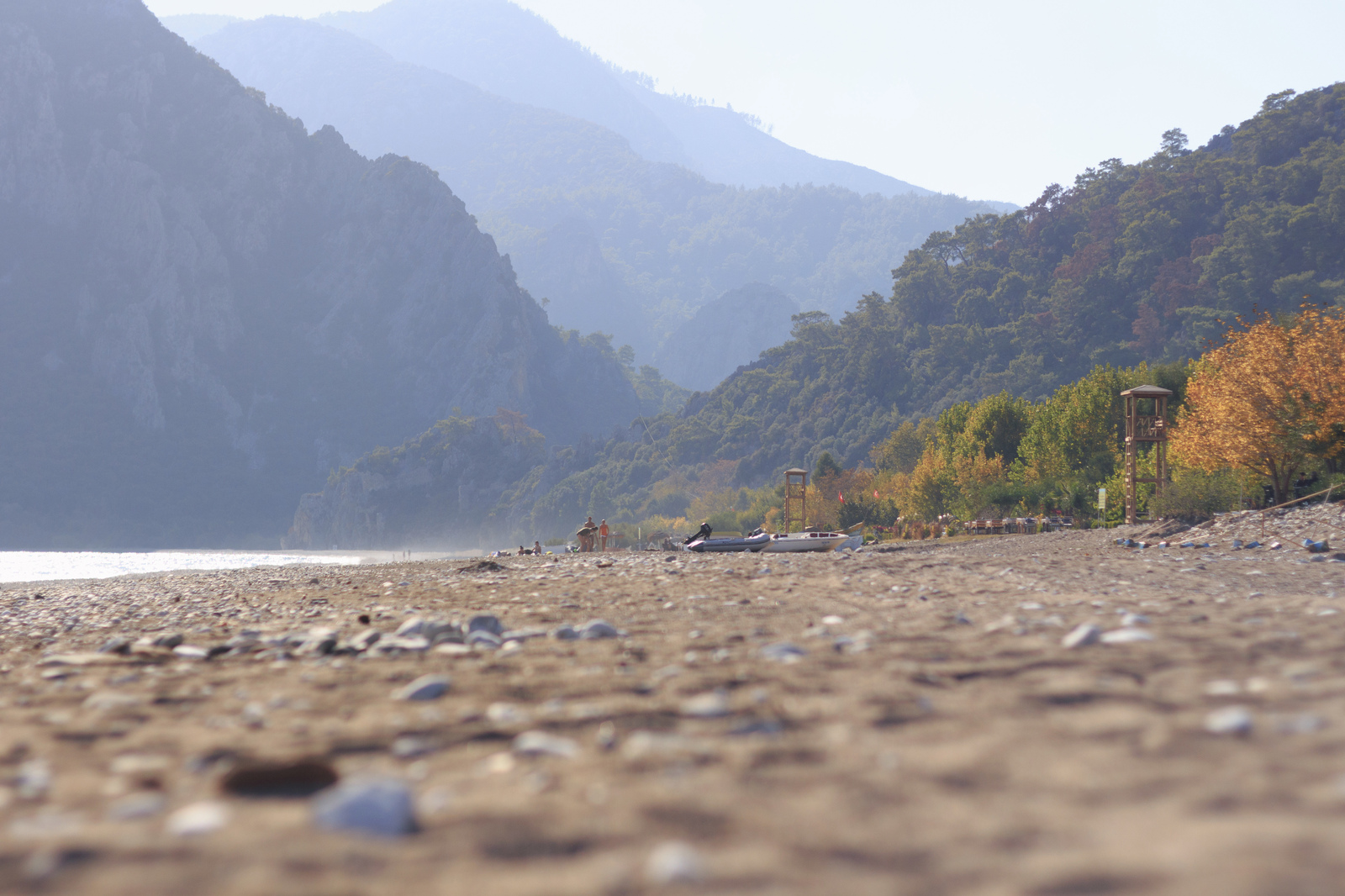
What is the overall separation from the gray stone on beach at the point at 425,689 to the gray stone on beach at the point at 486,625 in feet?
6.42

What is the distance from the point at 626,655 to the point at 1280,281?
109 metres

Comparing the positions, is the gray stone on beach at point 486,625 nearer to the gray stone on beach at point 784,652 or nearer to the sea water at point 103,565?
the gray stone on beach at point 784,652

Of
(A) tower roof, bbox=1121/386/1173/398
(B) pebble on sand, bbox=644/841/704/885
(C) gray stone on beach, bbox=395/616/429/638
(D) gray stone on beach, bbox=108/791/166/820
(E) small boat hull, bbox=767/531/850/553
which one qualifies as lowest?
(E) small boat hull, bbox=767/531/850/553

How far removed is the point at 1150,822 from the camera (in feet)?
7.25

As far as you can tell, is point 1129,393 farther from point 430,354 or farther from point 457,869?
point 430,354

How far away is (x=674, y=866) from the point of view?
6.65 feet

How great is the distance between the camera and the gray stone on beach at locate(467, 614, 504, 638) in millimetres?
6406

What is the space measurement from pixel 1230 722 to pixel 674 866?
224 cm

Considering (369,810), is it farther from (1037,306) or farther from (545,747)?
(1037,306)

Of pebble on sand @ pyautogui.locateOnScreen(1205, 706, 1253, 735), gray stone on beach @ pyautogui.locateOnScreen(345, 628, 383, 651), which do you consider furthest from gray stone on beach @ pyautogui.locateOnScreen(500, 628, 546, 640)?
pebble on sand @ pyautogui.locateOnScreen(1205, 706, 1253, 735)

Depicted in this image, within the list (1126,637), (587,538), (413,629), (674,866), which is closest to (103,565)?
(587,538)

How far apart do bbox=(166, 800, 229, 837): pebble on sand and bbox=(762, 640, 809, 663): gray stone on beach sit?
9.99 feet

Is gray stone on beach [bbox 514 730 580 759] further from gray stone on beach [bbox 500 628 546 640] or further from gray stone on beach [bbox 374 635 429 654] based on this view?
gray stone on beach [bbox 500 628 546 640]

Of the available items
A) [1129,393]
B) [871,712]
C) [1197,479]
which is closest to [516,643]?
[871,712]
